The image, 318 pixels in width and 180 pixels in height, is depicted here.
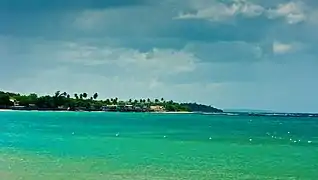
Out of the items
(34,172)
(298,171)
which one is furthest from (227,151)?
(34,172)

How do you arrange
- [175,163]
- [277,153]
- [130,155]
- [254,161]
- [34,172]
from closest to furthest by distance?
[34,172] < [175,163] < [254,161] < [130,155] < [277,153]

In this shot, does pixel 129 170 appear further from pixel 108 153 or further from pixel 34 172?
pixel 108 153

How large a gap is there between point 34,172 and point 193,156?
56.6 ft

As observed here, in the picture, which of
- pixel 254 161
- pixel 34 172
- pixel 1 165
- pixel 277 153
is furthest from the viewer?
pixel 277 153

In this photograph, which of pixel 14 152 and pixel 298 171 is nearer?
pixel 298 171

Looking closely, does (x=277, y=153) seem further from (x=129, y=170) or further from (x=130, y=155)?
(x=129, y=170)

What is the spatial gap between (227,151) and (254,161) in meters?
9.92

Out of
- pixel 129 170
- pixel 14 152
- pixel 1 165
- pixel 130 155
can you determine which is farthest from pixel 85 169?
pixel 14 152

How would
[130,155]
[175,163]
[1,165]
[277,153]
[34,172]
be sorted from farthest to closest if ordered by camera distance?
[277,153] → [130,155] → [175,163] → [1,165] → [34,172]

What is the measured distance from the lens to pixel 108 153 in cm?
5128

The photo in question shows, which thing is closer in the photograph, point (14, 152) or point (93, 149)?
point (14, 152)

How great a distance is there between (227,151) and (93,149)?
12.0 meters

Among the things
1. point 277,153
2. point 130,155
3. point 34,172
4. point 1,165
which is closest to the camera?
point 34,172

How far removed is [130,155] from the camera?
4947 centimetres
